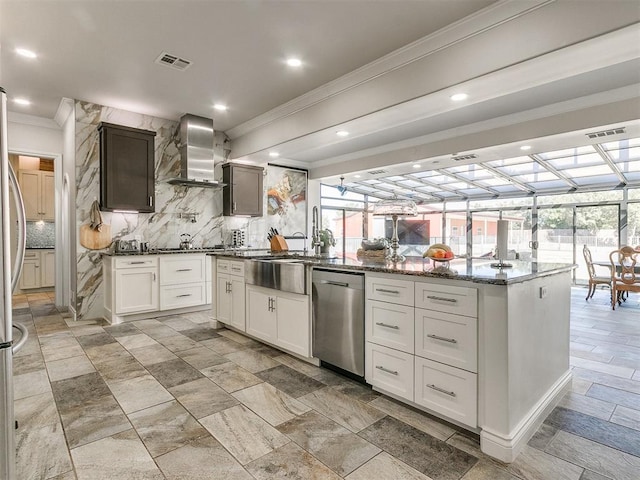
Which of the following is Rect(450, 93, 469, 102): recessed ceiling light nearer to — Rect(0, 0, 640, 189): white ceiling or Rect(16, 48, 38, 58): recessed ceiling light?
Rect(0, 0, 640, 189): white ceiling

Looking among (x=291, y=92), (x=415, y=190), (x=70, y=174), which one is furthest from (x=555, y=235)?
(x=70, y=174)

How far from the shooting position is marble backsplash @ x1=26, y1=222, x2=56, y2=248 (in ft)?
22.2

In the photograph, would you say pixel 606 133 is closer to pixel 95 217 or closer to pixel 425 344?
pixel 425 344

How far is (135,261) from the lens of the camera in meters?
4.60

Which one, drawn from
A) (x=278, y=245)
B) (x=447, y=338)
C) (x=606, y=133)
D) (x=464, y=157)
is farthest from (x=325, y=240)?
(x=606, y=133)

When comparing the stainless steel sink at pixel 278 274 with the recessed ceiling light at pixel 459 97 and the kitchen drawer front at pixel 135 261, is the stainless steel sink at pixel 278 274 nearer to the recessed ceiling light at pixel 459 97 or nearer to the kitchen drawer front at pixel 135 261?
the kitchen drawer front at pixel 135 261

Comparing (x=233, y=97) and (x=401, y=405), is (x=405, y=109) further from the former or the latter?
(x=401, y=405)

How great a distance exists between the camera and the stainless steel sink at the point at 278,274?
302cm

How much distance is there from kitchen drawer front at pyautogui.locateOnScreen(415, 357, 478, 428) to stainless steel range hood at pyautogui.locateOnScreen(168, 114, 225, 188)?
4.42 meters

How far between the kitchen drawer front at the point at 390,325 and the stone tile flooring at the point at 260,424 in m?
0.42

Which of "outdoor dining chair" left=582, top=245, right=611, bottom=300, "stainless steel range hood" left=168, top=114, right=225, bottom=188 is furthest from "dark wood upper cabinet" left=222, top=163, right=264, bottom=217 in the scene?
"outdoor dining chair" left=582, top=245, right=611, bottom=300

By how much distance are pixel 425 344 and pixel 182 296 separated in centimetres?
392

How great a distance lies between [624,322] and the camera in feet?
14.9

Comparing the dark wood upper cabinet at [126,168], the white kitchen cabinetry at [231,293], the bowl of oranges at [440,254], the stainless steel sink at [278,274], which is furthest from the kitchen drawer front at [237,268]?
the bowl of oranges at [440,254]
